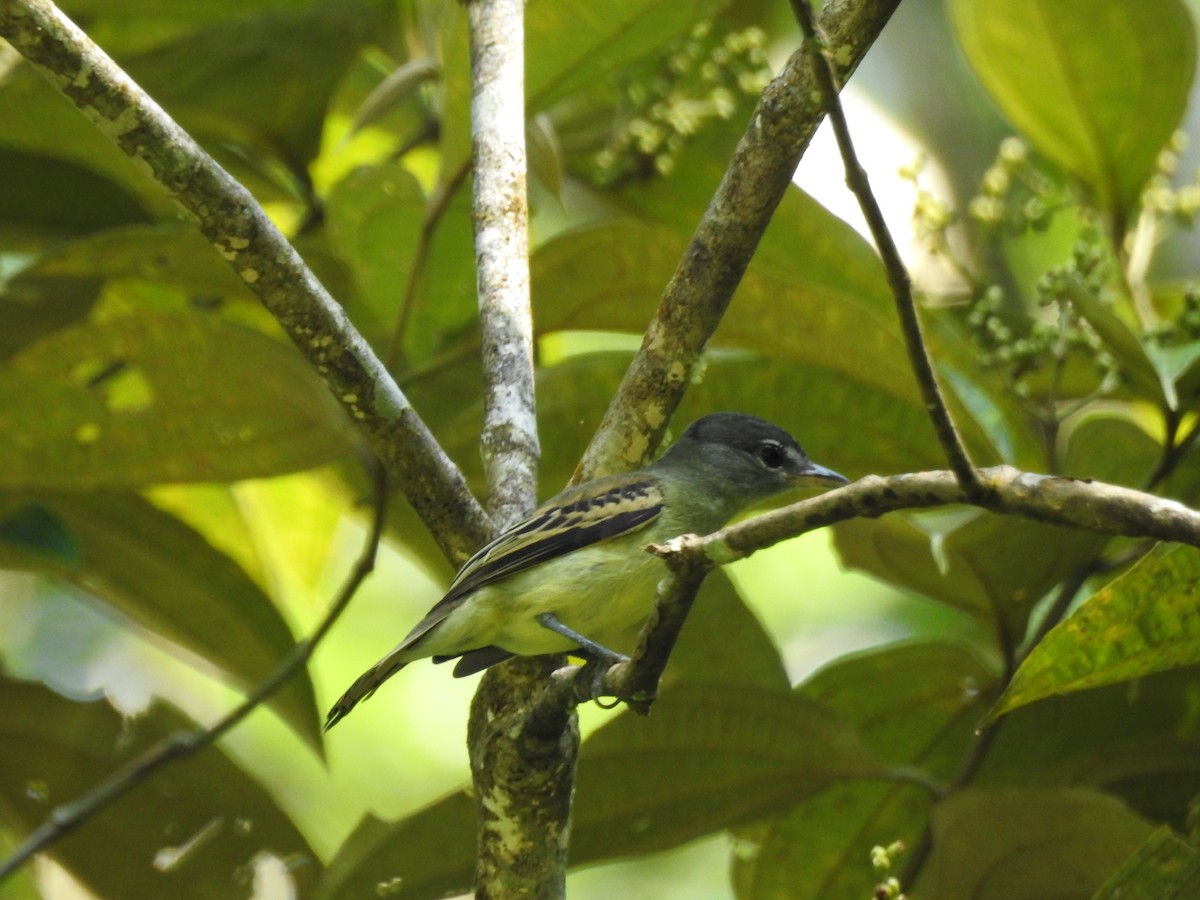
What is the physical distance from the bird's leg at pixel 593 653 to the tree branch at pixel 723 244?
1.02 feet

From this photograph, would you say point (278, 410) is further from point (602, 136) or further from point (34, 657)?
point (34, 657)

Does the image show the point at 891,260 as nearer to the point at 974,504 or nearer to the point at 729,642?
the point at 974,504

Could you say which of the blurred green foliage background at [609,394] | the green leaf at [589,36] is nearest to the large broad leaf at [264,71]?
the blurred green foliage background at [609,394]

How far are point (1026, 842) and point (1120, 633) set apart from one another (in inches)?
31.0

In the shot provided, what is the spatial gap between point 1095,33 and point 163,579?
272 centimetres

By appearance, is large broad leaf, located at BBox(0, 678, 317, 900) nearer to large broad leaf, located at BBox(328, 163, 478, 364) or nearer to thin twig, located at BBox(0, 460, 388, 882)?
thin twig, located at BBox(0, 460, 388, 882)

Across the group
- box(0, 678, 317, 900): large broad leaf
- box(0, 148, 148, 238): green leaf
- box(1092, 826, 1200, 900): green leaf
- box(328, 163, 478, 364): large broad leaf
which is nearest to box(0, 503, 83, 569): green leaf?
box(0, 678, 317, 900): large broad leaf

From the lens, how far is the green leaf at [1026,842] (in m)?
2.59

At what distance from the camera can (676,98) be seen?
3797 millimetres

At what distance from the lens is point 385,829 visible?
273cm

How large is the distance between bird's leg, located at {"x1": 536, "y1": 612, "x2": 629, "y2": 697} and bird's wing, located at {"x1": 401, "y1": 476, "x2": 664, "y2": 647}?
0.12 meters

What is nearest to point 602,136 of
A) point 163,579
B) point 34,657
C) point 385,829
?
point 163,579

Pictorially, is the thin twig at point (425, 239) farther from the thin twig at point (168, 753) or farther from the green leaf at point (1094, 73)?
the green leaf at point (1094, 73)

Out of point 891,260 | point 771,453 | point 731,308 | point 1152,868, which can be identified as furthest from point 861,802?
point 891,260
